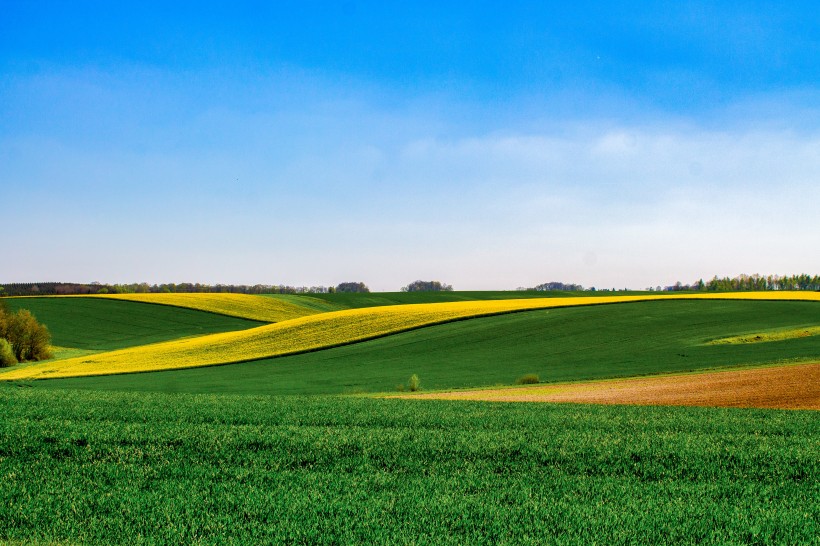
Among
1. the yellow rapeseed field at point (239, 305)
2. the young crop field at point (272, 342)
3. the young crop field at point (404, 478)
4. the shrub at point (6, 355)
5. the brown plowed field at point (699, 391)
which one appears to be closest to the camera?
the young crop field at point (404, 478)

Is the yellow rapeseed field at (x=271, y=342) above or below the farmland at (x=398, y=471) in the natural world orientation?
below

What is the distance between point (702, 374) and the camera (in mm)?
24531

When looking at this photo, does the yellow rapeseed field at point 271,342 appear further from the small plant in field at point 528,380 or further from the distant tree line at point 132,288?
the distant tree line at point 132,288

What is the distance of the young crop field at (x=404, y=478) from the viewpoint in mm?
5949

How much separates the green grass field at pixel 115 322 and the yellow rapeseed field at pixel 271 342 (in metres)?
12.7

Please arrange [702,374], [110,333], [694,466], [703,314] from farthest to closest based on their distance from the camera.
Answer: [110,333] < [703,314] < [702,374] < [694,466]

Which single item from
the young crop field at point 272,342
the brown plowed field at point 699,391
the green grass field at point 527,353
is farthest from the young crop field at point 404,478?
the young crop field at point 272,342

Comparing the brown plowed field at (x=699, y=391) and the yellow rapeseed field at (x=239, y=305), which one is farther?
the yellow rapeseed field at (x=239, y=305)

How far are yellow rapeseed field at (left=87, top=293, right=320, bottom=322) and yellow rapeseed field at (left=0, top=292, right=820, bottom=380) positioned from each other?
81.1 feet

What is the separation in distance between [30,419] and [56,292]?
94.7 m

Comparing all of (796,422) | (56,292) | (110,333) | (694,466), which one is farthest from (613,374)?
(56,292)

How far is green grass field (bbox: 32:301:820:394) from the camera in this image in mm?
27562

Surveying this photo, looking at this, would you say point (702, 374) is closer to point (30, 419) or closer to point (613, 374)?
point (613, 374)

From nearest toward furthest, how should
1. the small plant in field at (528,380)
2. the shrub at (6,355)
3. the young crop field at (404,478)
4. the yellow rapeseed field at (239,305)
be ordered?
the young crop field at (404,478), the small plant in field at (528,380), the shrub at (6,355), the yellow rapeseed field at (239,305)
